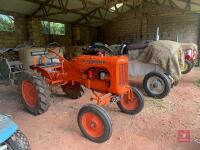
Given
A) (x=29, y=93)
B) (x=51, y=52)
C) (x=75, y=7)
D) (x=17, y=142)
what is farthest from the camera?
(x=75, y=7)

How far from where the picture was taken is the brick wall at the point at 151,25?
1234 centimetres

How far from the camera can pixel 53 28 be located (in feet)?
40.4

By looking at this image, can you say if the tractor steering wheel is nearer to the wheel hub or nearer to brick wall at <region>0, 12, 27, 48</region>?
the wheel hub

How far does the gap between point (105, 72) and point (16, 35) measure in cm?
819

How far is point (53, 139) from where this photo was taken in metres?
2.83

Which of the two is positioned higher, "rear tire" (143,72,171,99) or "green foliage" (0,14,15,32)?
"green foliage" (0,14,15,32)

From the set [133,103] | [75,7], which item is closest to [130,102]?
[133,103]

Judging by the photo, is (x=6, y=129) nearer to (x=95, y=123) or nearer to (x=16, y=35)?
(x=95, y=123)

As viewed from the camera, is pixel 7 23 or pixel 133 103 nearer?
pixel 133 103

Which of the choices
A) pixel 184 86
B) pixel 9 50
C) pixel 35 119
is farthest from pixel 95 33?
pixel 35 119

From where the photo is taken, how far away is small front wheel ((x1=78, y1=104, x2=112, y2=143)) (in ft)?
8.59

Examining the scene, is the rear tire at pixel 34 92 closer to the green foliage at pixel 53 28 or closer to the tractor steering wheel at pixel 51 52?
the tractor steering wheel at pixel 51 52

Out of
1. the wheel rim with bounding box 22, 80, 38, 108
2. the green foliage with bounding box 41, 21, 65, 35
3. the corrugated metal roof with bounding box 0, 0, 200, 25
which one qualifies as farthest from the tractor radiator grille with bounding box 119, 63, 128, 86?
the green foliage with bounding box 41, 21, 65, 35

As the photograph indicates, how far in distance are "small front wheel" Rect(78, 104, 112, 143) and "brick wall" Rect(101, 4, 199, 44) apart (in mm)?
11150
